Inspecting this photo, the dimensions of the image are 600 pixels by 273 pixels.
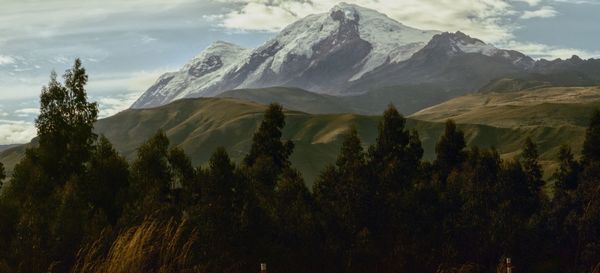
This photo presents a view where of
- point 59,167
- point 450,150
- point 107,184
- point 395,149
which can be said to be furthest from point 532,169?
point 59,167

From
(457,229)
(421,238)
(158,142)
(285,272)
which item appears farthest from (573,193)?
(158,142)

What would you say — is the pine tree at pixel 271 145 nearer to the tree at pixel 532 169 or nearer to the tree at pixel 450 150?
the tree at pixel 450 150

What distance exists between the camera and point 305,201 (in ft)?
247

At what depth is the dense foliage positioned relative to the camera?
50906 mm

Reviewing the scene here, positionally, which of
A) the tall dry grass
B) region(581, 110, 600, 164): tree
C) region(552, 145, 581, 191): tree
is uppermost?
the tall dry grass

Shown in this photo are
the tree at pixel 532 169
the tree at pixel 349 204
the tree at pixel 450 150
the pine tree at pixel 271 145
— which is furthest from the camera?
the tree at pixel 532 169

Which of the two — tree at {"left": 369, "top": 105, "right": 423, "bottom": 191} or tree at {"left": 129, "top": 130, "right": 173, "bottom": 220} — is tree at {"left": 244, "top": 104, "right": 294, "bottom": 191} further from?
tree at {"left": 129, "top": 130, "right": 173, "bottom": 220}

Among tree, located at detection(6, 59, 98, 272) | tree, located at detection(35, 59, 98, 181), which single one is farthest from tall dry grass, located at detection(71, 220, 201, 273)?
tree, located at detection(35, 59, 98, 181)

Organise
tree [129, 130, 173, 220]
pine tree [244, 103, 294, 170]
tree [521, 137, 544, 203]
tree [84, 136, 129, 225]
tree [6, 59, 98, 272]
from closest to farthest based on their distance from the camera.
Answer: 1. tree [6, 59, 98, 272]
2. tree [84, 136, 129, 225]
3. tree [129, 130, 173, 220]
4. pine tree [244, 103, 294, 170]
5. tree [521, 137, 544, 203]

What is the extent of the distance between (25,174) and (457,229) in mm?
48418

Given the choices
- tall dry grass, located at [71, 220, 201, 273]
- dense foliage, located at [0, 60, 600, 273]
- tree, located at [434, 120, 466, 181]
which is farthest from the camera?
tree, located at [434, 120, 466, 181]

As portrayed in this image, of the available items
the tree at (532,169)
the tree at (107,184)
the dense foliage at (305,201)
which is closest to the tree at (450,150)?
the dense foliage at (305,201)

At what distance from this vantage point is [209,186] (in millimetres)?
65000

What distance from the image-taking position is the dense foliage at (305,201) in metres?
50.9
